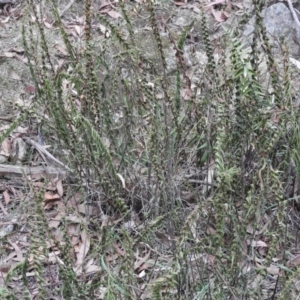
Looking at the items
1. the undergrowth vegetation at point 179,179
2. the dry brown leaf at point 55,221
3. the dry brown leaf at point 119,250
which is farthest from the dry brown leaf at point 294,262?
the dry brown leaf at point 55,221

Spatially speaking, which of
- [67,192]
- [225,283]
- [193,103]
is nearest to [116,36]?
[193,103]

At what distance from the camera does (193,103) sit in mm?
3188

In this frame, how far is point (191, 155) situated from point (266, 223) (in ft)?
1.69

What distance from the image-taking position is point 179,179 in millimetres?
3113

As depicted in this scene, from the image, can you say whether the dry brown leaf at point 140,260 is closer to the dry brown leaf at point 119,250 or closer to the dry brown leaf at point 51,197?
the dry brown leaf at point 119,250

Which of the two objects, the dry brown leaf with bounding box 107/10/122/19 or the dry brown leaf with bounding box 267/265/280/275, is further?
the dry brown leaf with bounding box 107/10/122/19

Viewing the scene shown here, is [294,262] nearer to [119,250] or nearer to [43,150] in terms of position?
[119,250]

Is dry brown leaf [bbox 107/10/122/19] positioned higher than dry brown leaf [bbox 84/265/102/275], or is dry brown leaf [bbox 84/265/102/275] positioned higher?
dry brown leaf [bbox 107/10/122/19]

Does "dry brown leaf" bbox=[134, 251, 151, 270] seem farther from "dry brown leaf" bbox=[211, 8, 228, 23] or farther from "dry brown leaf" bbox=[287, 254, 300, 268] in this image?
"dry brown leaf" bbox=[211, 8, 228, 23]

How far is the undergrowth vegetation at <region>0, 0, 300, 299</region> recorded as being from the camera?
2.45m

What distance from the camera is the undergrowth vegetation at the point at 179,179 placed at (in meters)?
2.45

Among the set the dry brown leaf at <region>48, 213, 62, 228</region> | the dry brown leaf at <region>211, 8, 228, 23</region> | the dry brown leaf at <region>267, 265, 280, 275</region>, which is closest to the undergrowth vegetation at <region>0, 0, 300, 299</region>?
the dry brown leaf at <region>267, 265, 280, 275</region>

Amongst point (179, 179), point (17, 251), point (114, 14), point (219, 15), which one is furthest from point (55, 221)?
point (219, 15)

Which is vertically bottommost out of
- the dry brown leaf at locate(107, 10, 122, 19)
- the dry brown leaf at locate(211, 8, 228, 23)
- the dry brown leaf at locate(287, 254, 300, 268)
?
the dry brown leaf at locate(287, 254, 300, 268)
